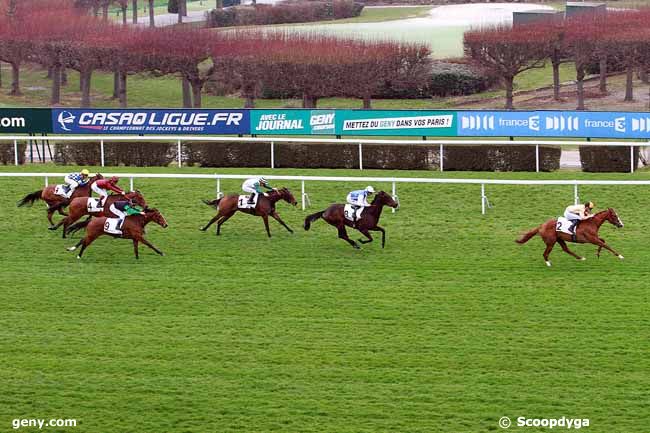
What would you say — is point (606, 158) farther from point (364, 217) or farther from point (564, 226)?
point (364, 217)

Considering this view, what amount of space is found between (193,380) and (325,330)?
1698 mm

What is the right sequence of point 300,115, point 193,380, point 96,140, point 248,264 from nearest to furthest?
point 193,380 < point 248,264 < point 96,140 < point 300,115

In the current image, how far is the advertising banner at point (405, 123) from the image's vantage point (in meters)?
21.3

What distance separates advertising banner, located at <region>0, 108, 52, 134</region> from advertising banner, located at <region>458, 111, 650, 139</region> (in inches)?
304

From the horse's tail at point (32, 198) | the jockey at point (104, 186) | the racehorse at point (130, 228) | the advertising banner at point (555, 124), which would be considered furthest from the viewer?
the advertising banner at point (555, 124)

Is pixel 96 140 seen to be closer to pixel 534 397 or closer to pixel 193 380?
pixel 193 380

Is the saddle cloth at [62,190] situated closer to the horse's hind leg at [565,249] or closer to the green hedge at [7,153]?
the green hedge at [7,153]

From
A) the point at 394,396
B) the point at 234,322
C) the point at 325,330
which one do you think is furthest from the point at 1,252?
the point at 394,396

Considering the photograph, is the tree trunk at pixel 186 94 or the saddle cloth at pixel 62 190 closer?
the saddle cloth at pixel 62 190

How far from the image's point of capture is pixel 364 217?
1428cm

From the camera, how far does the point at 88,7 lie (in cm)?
4372

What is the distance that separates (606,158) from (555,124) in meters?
1.69

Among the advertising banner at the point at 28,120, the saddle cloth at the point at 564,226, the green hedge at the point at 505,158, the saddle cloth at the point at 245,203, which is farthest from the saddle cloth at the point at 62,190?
the advertising banner at the point at 28,120

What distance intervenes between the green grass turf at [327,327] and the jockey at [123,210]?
56 centimetres
